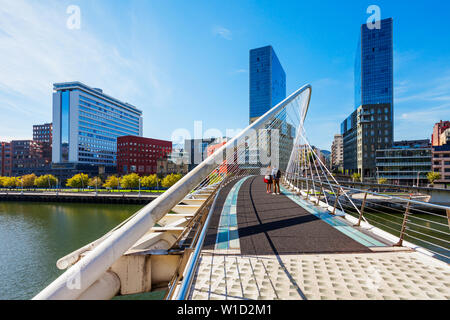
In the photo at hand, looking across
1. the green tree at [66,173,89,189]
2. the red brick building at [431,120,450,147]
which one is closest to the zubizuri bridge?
the green tree at [66,173,89,189]

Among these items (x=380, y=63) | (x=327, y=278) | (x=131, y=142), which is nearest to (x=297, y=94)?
(x=327, y=278)

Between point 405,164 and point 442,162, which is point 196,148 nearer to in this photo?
point 405,164

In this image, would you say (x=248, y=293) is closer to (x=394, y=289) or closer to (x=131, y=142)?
(x=394, y=289)

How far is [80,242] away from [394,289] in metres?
19.2

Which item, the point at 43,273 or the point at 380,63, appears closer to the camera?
the point at 43,273

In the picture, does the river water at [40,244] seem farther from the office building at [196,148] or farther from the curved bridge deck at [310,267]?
the office building at [196,148]

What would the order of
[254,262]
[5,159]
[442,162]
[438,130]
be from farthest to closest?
1. [438,130]
2. [5,159]
3. [442,162]
4. [254,262]

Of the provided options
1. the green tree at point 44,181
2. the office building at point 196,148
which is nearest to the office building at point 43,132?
the green tree at point 44,181

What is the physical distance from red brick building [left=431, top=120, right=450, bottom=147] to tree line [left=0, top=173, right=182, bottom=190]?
107482mm

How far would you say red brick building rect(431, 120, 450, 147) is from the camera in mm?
91988

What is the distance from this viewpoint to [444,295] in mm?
2441

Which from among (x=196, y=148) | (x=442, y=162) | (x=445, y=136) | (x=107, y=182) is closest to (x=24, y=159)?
(x=107, y=182)

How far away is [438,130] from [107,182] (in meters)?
125

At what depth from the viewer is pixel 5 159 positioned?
80.3 m
